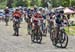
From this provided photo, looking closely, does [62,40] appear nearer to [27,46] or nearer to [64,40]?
[64,40]

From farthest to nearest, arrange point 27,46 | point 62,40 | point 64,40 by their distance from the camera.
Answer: point 27,46 < point 62,40 < point 64,40

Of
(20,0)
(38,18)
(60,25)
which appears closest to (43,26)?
(38,18)

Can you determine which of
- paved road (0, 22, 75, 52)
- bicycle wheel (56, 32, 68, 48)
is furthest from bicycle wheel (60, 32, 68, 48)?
paved road (0, 22, 75, 52)

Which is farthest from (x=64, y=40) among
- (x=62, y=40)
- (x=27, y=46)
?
(x=27, y=46)

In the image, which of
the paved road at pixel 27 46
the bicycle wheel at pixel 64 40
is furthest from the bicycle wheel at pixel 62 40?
the paved road at pixel 27 46

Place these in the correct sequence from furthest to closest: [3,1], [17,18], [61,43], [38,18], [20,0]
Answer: [3,1]
[20,0]
[17,18]
[38,18]
[61,43]

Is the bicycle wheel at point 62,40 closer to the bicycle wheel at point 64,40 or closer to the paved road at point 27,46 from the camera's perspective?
the bicycle wheel at point 64,40

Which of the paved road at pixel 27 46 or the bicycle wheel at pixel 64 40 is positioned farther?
the bicycle wheel at pixel 64 40

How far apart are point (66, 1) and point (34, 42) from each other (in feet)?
105

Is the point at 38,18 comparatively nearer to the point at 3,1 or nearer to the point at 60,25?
the point at 60,25

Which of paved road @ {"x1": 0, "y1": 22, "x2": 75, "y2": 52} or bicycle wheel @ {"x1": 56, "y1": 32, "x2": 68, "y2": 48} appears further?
bicycle wheel @ {"x1": 56, "y1": 32, "x2": 68, "y2": 48}

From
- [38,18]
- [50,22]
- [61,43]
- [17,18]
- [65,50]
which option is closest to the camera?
[65,50]

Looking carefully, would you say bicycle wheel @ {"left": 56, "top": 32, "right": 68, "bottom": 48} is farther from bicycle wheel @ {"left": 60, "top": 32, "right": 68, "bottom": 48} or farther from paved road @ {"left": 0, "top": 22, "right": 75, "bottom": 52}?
paved road @ {"left": 0, "top": 22, "right": 75, "bottom": 52}

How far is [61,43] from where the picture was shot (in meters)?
21.7
